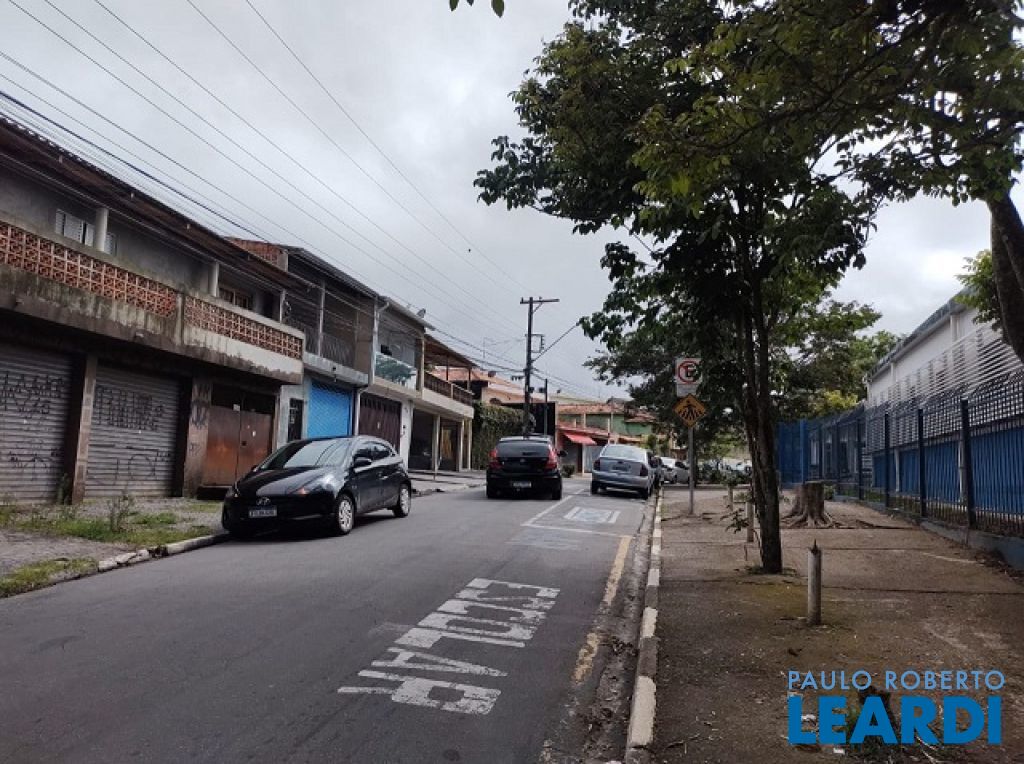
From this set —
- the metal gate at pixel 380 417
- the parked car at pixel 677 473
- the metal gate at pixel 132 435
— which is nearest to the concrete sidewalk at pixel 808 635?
the metal gate at pixel 132 435

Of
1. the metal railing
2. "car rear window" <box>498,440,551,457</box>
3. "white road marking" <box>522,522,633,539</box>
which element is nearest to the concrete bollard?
"white road marking" <box>522,522,633,539</box>

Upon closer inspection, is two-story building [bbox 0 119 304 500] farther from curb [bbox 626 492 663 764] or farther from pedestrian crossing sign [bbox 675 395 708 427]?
curb [bbox 626 492 663 764]

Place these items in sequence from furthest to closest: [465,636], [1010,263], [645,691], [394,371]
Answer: [394,371]
[1010,263]
[465,636]
[645,691]

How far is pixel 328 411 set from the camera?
25.0 m

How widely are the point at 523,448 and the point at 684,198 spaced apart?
12541 millimetres

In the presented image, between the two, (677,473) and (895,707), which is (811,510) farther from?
(677,473)

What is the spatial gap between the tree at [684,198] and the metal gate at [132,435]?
9378 mm

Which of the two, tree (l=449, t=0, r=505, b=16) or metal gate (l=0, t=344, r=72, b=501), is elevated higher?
tree (l=449, t=0, r=505, b=16)

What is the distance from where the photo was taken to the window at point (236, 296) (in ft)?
64.5

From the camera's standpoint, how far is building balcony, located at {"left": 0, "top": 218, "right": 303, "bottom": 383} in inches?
441

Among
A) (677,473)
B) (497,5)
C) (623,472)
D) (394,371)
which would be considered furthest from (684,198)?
(677,473)

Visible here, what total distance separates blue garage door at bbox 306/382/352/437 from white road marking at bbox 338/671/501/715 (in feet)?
62.9

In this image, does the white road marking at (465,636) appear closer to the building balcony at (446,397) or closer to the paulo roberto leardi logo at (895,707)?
the paulo roberto leardi logo at (895,707)

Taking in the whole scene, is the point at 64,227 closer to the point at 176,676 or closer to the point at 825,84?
the point at 176,676
